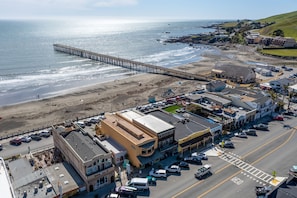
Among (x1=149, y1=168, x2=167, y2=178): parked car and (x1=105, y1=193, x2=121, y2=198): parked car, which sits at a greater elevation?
(x1=149, y1=168, x2=167, y2=178): parked car

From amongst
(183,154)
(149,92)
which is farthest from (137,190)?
(149,92)

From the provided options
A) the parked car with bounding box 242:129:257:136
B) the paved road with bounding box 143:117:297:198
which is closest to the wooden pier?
the parked car with bounding box 242:129:257:136

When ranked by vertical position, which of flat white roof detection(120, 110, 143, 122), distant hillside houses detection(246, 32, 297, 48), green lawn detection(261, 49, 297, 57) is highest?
distant hillside houses detection(246, 32, 297, 48)

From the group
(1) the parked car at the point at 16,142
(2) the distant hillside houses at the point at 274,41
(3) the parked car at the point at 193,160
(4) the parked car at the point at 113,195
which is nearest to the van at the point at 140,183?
(4) the parked car at the point at 113,195

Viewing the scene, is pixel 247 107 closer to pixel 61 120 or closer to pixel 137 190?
pixel 137 190

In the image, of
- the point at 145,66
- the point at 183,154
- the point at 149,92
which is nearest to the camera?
the point at 183,154

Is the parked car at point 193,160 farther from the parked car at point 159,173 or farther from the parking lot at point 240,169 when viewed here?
the parked car at point 159,173

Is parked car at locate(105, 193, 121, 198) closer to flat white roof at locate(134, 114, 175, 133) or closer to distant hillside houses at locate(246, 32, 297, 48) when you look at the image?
flat white roof at locate(134, 114, 175, 133)
